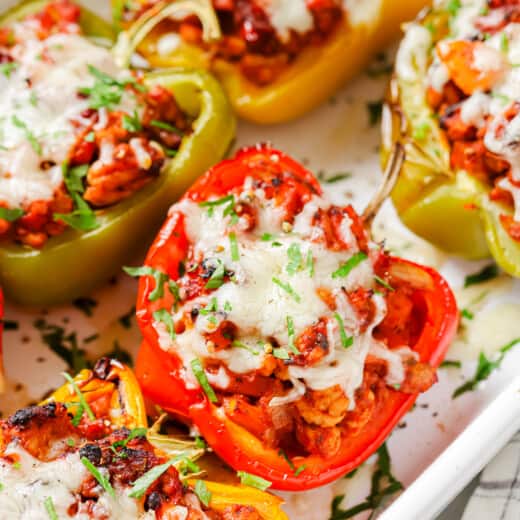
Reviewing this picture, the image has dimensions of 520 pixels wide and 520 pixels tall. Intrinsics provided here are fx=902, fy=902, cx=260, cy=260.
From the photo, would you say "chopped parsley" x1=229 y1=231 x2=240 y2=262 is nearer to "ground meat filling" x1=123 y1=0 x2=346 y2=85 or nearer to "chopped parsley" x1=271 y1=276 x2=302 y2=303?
"chopped parsley" x1=271 y1=276 x2=302 y2=303

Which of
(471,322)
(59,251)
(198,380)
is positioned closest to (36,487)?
(198,380)

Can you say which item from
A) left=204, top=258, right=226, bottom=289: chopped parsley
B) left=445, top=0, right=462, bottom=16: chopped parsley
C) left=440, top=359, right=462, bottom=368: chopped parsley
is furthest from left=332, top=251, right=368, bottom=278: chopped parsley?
left=445, top=0, right=462, bottom=16: chopped parsley

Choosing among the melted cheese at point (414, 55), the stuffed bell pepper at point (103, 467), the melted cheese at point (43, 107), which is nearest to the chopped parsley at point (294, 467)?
the stuffed bell pepper at point (103, 467)

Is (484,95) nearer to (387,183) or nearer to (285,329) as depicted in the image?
(387,183)

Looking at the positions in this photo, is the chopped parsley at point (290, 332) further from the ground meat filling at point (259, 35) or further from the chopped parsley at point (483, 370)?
the ground meat filling at point (259, 35)

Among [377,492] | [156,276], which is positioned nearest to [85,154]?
[156,276]

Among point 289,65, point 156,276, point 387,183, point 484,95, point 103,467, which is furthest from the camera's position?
point 289,65
